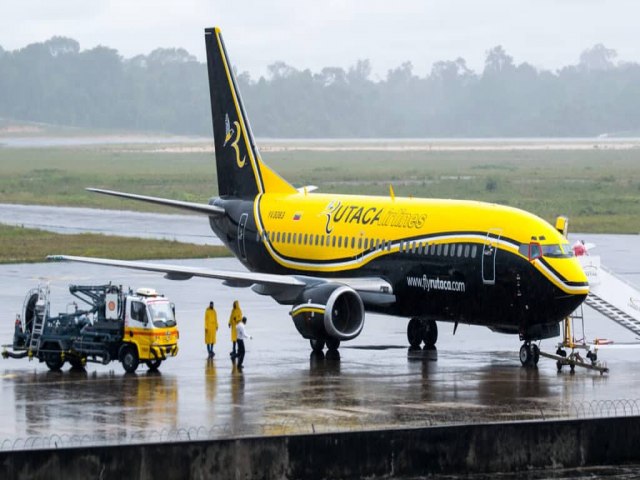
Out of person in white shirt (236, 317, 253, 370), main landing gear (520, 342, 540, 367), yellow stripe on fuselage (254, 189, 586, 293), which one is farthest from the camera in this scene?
person in white shirt (236, 317, 253, 370)

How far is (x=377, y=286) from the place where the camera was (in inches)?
1492

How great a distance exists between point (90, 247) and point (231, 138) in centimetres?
2075

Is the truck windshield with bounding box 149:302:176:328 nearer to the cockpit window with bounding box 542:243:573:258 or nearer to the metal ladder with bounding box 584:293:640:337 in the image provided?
the cockpit window with bounding box 542:243:573:258

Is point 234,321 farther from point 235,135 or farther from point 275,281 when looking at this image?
point 235,135

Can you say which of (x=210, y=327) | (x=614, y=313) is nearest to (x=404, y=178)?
(x=614, y=313)

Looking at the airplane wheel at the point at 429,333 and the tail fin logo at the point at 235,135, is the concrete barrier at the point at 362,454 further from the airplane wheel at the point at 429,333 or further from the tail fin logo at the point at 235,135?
the tail fin logo at the point at 235,135

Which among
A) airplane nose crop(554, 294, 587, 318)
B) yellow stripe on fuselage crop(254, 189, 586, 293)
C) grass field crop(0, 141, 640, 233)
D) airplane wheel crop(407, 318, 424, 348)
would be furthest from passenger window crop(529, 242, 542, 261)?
grass field crop(0, 141, 640, 233)

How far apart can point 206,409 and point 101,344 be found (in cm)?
564

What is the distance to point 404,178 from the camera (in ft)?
429

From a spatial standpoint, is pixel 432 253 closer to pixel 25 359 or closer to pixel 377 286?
pixel 377 286

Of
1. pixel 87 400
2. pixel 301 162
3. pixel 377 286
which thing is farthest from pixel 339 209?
A: pixel 301 162

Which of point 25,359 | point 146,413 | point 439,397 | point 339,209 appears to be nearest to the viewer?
point 146,413

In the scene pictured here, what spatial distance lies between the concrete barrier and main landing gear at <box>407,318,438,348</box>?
43.0 ft

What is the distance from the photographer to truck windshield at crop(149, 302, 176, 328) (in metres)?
34.1
